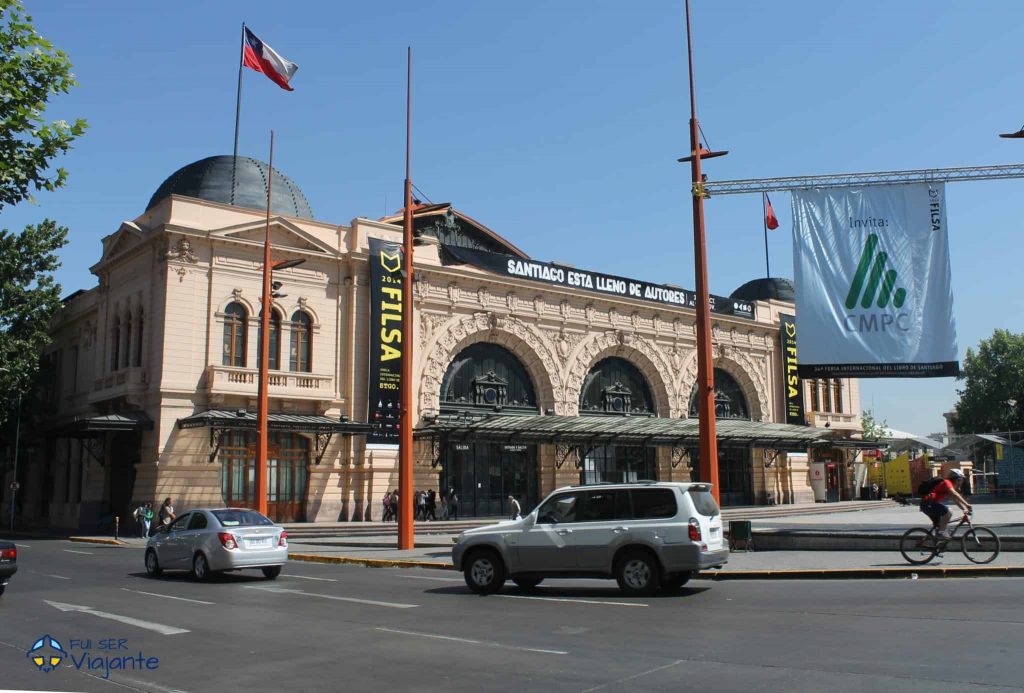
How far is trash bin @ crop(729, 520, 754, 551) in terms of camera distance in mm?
20797

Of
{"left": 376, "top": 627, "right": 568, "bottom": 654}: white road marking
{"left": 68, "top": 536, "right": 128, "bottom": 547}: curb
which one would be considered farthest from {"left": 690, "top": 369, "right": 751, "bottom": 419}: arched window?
{"left": 376, "top": 627, "right": 568, "bottom": 654}: white road marking

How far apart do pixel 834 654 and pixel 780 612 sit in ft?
9.99

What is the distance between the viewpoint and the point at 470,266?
44375mm

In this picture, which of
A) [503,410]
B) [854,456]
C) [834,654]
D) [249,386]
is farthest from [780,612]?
[854,456]

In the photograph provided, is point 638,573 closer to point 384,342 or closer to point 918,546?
point 918,546

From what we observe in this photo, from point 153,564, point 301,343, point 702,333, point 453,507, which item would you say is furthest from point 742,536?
point 301,343

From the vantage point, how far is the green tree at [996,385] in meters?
87.7

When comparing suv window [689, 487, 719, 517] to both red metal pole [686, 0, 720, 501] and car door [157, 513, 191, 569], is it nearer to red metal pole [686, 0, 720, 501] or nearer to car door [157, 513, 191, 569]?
red metal pole [686, 0, 720, 501]

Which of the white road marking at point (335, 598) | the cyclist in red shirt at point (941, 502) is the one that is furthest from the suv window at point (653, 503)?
the cyclist in red shirt at point (941, 502)

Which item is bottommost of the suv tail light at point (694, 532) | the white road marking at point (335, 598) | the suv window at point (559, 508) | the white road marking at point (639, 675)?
the white road marking at point (335, 598)

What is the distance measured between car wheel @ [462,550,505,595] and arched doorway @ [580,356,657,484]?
32.4 metres

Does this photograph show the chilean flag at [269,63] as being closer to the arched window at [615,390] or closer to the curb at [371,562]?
the curb at [371,562]

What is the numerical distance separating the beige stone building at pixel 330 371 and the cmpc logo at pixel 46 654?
950 inches

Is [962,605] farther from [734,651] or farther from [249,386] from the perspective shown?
[249,386]
